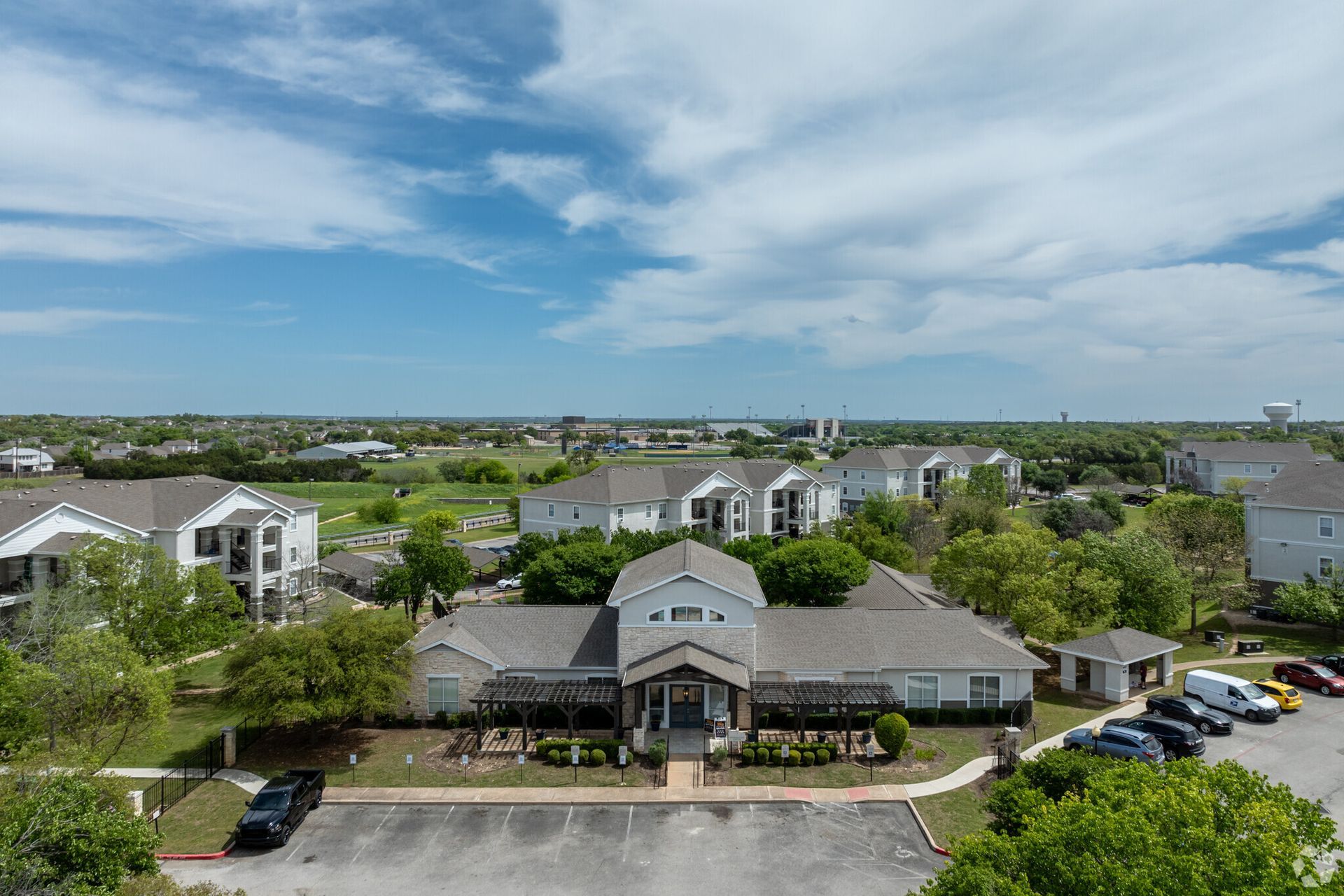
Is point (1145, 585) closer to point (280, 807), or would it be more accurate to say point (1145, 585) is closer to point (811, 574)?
point (811, 574)

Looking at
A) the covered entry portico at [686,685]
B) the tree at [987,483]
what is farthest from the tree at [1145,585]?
the tree at [987,483]

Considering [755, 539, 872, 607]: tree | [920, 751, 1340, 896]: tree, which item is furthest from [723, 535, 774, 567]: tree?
[920, 751, 1340, 896]: tree

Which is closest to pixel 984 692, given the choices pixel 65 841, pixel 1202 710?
pixel 1202 710

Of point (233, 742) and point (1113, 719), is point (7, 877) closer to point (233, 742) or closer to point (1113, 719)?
point (233, 742)

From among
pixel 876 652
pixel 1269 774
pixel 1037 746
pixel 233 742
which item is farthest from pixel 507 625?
pixel 1269 774

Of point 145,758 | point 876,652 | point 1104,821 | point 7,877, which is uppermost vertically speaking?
point 1104,821

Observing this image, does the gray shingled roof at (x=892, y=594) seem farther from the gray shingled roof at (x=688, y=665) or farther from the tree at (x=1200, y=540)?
Answer: the tree at (x=1200, y=540)
